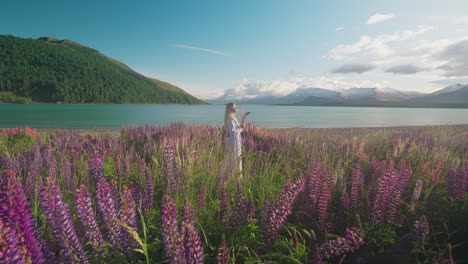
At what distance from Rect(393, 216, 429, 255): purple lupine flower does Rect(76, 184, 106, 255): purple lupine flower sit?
6.94 ft

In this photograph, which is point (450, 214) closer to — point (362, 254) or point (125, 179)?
point (362, 254)

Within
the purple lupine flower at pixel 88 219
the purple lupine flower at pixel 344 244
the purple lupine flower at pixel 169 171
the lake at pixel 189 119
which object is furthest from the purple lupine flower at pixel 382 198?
the lake at pixel 189 119

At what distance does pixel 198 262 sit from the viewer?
1.22 m

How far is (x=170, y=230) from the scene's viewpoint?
130 centimetres

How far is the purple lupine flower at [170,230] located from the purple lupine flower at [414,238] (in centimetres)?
161

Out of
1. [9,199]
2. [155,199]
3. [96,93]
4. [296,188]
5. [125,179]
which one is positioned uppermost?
[96,93]

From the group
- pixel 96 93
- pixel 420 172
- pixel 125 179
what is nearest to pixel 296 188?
pixel 125 179

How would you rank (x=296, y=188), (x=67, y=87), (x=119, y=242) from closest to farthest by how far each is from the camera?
(x=119, y=242), (x=296, y=188), (x=67, y=87)

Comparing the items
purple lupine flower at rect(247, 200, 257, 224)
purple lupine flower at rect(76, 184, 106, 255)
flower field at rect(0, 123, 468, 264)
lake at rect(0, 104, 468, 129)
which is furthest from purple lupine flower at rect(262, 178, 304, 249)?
lake at rect(0, 104, 468, 129)

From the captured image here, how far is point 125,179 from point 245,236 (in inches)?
91.1

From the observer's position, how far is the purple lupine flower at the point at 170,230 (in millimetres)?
1221

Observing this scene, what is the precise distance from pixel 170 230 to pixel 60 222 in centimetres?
66

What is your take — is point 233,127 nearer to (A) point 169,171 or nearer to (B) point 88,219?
(A) point 169,171

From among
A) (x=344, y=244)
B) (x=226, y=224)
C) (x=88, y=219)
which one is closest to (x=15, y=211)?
(x=88, y=219)
